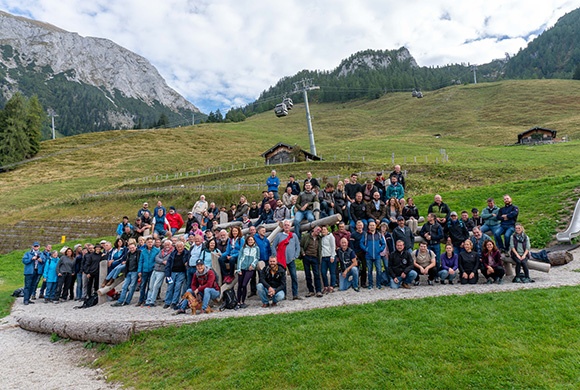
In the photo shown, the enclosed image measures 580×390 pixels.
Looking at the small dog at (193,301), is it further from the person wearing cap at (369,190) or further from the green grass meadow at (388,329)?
the person wearing cap at (369,190)

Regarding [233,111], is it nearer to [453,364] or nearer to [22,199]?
[22,199]

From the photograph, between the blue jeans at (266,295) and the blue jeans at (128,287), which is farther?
the blue jeans at (128,287)

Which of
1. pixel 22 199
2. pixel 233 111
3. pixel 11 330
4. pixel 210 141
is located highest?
pixel 233 111

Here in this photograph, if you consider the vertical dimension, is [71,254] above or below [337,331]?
above

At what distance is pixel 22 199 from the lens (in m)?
49.6

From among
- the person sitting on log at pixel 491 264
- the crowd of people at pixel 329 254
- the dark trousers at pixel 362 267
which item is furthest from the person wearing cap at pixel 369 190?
the person sitting on log at pixel 491 264

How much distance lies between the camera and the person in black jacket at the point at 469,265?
11008 mm

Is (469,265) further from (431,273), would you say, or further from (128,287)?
(128,287)

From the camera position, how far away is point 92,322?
34.5 ft

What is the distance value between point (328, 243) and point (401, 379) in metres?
5.15

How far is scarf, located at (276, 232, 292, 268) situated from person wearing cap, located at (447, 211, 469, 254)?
204 inches

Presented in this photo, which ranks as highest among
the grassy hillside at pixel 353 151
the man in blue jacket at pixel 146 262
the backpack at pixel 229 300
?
the grassy hillside at pixel 353 151

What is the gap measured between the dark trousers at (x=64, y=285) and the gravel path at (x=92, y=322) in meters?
2.43

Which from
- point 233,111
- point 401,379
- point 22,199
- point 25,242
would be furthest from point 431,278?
point 233,111
